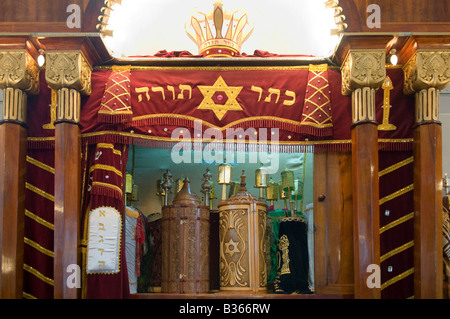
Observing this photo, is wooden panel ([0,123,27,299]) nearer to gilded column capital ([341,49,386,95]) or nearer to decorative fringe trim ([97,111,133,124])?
decorative fringe trim ([97,111,133,124])

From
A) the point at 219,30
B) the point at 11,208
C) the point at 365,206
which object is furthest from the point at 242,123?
the point at 11,208

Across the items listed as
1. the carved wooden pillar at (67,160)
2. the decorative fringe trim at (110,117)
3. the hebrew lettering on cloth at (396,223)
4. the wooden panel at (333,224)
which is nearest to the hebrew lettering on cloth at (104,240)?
the carved wooden pillar at (67,160)

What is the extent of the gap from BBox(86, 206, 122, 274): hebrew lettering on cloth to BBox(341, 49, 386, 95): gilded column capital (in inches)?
91.2

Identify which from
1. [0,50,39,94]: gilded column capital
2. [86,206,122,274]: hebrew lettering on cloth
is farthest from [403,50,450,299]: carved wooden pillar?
[0,50,39,94]: gilded column capital

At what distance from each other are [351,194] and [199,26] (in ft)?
7.01

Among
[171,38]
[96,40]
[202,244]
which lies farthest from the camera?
[171,38]

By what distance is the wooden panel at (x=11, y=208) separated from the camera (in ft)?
19.8

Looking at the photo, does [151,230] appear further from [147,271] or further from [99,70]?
[99,70]

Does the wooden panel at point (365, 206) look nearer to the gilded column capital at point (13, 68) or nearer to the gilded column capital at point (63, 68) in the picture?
the gilded column capital at point (63, 68)

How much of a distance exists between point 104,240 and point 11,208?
804mm

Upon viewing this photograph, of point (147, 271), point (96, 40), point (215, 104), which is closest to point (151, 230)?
point (147, 271)

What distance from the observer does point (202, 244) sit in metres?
6.78

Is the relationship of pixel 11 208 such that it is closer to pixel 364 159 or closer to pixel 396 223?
pixel 364 159

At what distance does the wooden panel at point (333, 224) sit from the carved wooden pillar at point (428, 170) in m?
0.57
